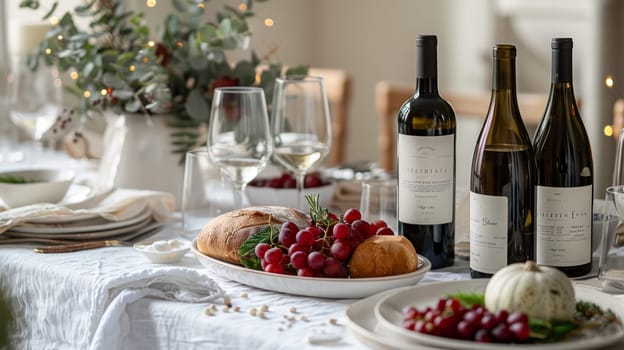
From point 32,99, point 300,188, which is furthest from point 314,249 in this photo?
point 32,99

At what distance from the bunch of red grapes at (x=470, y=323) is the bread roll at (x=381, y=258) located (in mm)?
173

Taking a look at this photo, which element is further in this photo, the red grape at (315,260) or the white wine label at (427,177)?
the white wine label at (427,177)

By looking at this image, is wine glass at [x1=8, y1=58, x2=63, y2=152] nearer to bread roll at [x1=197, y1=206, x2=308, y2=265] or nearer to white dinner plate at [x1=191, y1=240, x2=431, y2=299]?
bread roll at [x1=197, y1=206, x2=308, y2=265]

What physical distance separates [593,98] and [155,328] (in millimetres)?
2547

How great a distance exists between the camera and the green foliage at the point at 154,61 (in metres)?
1.61

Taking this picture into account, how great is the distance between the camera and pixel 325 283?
1.05 meters

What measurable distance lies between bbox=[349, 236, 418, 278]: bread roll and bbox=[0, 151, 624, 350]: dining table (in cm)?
4

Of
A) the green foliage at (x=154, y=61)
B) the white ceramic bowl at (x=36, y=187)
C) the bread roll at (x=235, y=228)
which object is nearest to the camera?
the bread roll at (x=235, y=228)

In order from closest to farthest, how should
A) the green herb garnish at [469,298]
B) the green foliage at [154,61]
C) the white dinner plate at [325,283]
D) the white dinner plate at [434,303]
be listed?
the white dinner plate at [434,303], the green herb garnish at [469,298], the white dinner plate at [325,283], the green foliage at [154,61]

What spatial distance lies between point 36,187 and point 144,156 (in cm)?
26

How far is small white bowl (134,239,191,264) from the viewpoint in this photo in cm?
126

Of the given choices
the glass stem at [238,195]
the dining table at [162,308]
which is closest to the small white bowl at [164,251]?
the dining table at [162,308]

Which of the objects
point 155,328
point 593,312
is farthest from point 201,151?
point 593,312

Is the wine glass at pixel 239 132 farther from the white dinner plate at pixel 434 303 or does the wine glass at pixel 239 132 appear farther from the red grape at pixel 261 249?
the white dinner plate at pixel 434 303
